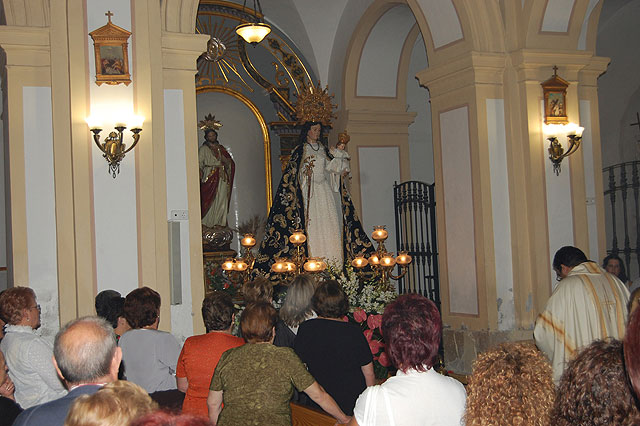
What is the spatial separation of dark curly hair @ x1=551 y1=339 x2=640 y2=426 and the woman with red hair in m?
1.08

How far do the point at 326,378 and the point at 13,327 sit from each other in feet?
6.27

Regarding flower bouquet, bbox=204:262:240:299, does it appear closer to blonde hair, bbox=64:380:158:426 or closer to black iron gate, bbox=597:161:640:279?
black iron gate, bbox=597:161:640:279

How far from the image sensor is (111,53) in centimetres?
715

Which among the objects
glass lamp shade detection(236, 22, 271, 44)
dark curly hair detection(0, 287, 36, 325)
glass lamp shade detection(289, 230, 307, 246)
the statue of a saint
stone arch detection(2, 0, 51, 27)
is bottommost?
dark curly hair detection(0, 287, 36, 325)

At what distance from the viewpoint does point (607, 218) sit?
14.5 metres

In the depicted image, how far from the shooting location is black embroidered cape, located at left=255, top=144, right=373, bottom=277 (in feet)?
33.9

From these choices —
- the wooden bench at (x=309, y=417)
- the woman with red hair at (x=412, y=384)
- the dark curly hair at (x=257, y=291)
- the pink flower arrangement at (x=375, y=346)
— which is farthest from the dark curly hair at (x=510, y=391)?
the pink flower arrangement at (x=375, y=346)

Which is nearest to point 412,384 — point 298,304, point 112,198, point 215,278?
point 298,304

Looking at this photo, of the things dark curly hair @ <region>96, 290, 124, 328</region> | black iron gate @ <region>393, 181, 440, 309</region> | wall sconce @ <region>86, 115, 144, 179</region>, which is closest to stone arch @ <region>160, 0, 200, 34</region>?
wall sconce @ <region>86, 115, 144, 179</region>

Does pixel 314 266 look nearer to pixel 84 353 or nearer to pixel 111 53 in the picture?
pixel 111 53

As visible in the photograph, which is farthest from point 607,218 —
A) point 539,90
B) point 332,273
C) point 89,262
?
point 89,262

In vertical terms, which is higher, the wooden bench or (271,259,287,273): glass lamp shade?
(271,259,287,273): glass lamp shade

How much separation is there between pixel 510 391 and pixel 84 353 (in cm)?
163

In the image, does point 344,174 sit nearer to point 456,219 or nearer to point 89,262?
point 456,219
